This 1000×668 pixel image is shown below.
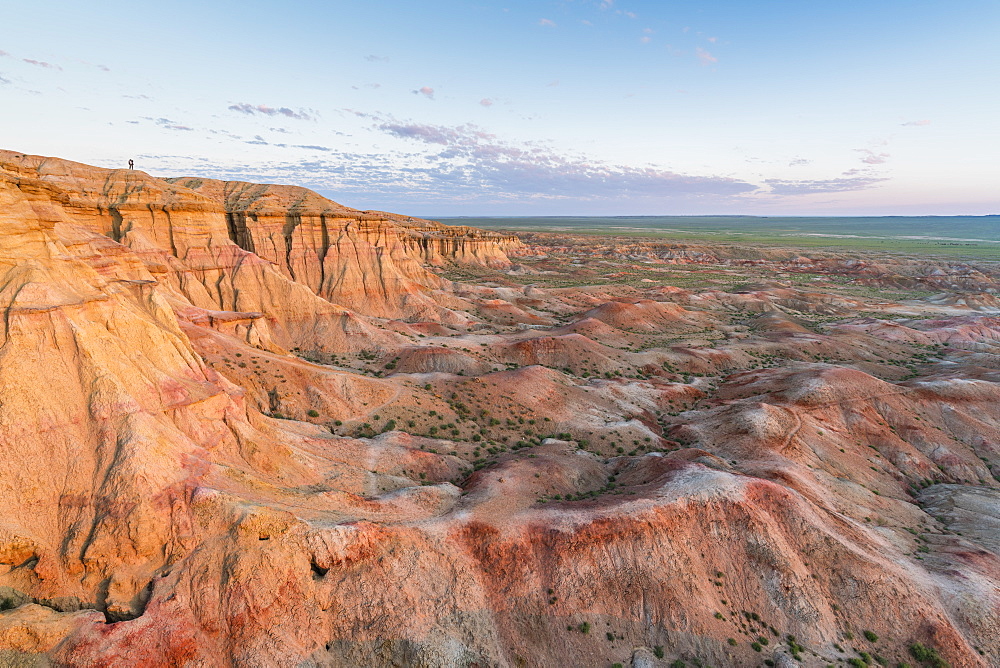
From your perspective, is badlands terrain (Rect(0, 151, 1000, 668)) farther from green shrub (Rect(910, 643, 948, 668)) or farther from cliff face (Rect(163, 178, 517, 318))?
cliff face (Rect(163, 178, 517, 318))

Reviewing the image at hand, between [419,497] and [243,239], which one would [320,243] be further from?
[419,497]

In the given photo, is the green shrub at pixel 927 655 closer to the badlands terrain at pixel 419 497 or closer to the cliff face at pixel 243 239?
the badlands terrain at pixel 419 497

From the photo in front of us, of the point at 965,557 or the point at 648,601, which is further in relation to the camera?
the point at 965,557

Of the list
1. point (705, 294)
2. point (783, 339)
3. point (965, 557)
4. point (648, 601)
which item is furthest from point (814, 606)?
point (705, 294)

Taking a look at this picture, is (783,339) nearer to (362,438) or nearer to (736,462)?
(736,462)

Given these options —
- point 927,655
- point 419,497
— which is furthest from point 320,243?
point 927,655

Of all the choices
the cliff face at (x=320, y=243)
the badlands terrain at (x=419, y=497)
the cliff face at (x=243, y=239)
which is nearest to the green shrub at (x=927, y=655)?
the badlands terrain at (x=419, y=497)

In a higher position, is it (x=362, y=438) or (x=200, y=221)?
(x=200, y=221)

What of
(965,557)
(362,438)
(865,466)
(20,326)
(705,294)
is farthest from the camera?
(705,294)
